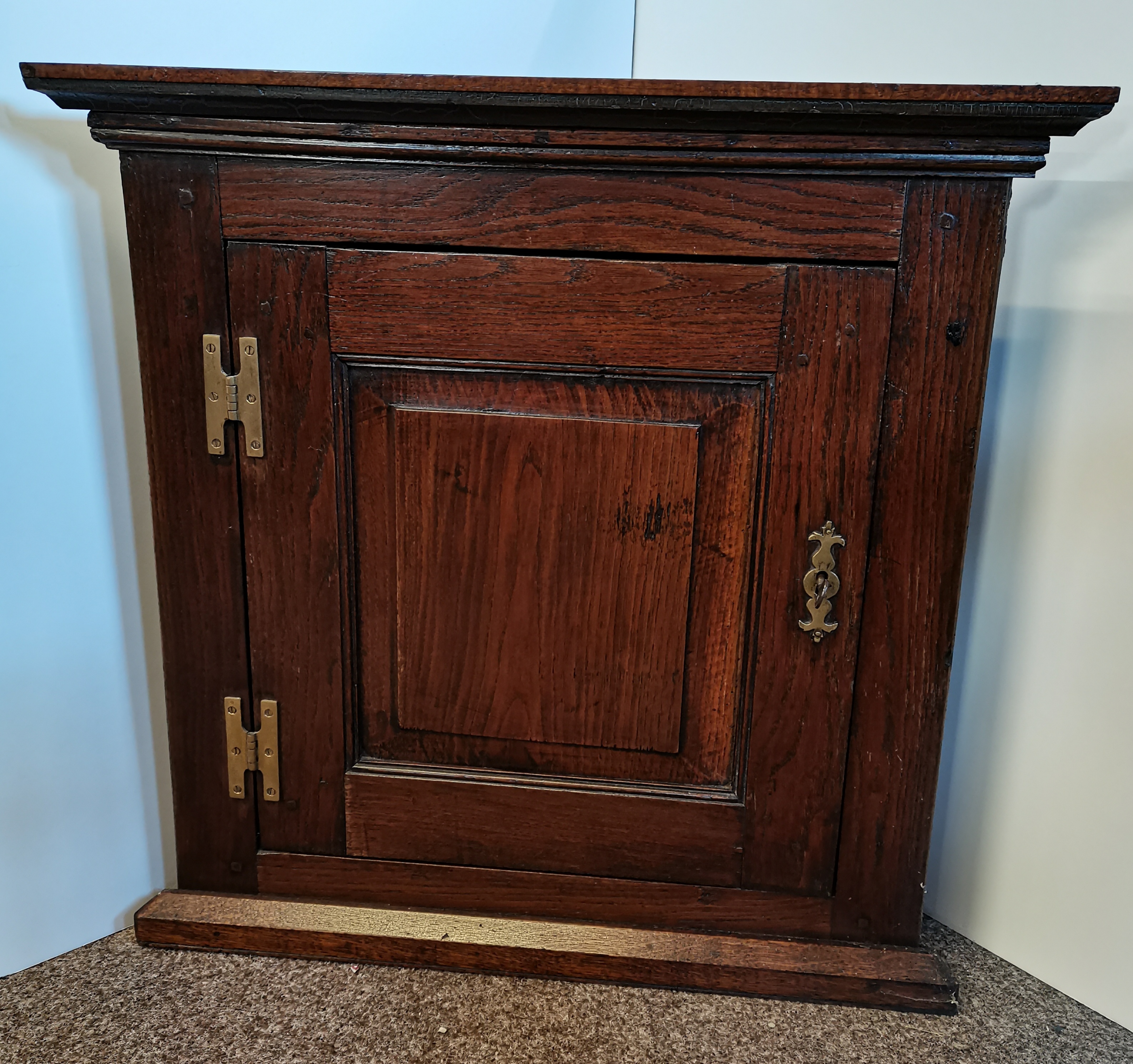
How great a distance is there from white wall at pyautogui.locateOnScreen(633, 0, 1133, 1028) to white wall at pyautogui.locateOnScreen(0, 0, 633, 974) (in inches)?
30.6

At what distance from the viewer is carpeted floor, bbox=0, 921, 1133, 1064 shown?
0.88 m

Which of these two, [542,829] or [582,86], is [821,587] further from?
[582,86]

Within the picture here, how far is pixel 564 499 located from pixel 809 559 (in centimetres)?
26

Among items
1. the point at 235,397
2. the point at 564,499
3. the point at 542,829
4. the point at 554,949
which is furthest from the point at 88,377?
the point at 554,949

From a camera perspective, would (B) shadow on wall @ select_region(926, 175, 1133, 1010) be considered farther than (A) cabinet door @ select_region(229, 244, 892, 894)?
Yes

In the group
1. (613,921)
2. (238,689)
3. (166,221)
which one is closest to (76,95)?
(166,221)

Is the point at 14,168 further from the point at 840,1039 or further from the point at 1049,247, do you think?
the point at 840,1039

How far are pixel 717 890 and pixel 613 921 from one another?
13 centimetres

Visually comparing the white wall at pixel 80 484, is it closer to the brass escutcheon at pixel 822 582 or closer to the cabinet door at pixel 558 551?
the cabinet door at pixel 558 551

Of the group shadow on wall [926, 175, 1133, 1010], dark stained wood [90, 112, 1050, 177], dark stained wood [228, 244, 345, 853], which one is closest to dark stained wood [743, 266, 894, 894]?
dark stained wood [90, 112, 1050, 177]

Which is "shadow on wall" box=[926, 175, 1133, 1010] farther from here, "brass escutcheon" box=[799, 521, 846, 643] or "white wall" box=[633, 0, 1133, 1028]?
"brass escutcheon" box=[799, 521, 846, 643]

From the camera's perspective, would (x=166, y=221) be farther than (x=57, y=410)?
No

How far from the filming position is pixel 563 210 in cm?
83

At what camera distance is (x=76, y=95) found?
0.81 m
